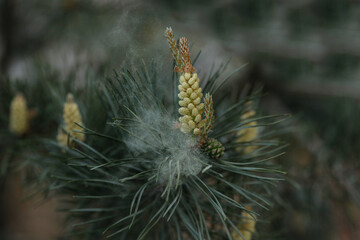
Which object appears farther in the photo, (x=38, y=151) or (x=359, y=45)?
(x=359, y=45)

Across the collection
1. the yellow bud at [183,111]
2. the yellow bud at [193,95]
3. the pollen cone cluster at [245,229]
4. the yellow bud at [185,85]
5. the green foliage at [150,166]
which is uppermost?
the yellow bud at [185,85]

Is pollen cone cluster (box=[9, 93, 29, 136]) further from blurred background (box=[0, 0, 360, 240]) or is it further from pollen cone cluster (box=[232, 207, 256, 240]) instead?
pollen cone cluster (box=[232, 207, 256, 240])

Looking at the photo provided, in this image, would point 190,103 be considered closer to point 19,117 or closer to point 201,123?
point 201,123

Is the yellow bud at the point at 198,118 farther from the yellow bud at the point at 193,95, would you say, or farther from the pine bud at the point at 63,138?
the pine bud at the point at 63,138

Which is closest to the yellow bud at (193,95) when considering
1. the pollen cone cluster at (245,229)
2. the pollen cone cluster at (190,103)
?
the pollen cone cluster at (190,103)

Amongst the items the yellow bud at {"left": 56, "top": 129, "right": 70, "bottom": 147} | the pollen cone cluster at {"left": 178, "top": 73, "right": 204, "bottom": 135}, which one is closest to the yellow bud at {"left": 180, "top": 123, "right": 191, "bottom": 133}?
the pollen cone cluster at {"left": 178, "top": 73, "right": 204, "bottom": 135}

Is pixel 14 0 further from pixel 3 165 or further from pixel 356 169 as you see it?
pixel 356 169

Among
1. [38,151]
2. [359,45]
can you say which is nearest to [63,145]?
[38,151]
